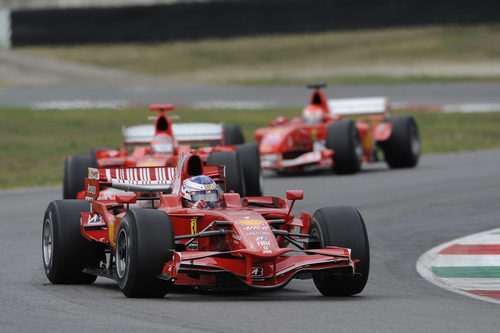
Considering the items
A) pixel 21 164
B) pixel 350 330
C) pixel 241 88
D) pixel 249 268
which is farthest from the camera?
pixel 241 88

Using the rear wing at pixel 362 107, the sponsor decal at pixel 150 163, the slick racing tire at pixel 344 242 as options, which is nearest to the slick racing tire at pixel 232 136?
the rear wing at pixel 362 107

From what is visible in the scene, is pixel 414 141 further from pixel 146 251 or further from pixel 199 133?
pixel 146 251

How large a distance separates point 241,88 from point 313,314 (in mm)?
42442

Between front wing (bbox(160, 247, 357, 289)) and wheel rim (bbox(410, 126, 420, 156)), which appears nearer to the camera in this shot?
front wing (bbox(160, 247, 357, 289))

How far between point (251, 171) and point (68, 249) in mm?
7732

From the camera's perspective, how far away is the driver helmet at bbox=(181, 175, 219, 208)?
10797 mm

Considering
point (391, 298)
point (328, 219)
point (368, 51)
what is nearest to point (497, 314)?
point (391, 298)

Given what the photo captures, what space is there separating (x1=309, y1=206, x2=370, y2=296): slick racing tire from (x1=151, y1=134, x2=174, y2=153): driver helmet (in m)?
8.66

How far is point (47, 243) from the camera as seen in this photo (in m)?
11.7

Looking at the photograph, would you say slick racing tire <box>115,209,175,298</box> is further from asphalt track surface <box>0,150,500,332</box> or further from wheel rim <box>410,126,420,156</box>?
wheel rim <box>410,126,420,156</box>

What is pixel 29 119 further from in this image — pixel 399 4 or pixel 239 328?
pixel 239 328

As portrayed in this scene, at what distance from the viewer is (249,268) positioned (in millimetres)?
9555

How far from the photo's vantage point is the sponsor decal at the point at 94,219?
1125cm

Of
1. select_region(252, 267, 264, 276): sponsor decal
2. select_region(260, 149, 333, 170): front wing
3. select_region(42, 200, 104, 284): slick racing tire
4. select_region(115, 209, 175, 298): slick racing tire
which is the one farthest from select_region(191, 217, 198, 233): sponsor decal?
select_region(260, 149, 333, 170): front wing
